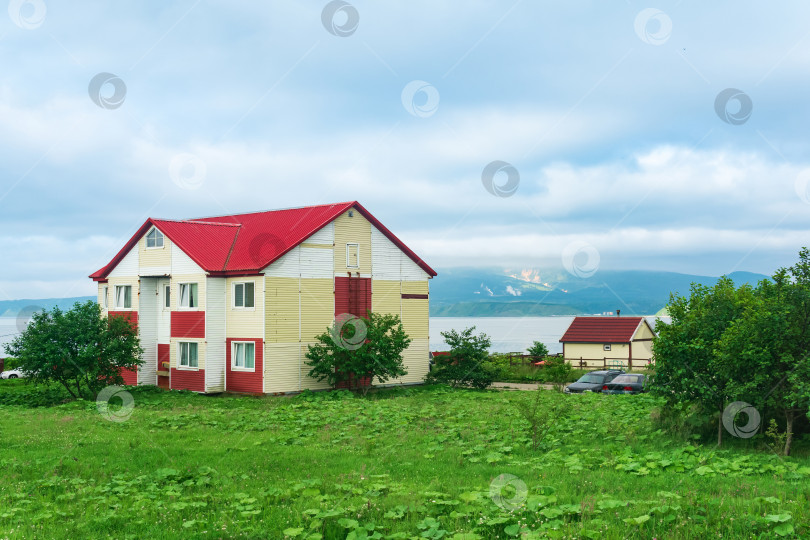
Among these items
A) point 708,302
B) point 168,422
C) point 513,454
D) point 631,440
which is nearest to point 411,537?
point 513,454

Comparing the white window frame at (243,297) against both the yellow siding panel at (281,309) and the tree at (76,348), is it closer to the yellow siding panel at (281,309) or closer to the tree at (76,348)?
the yellow siding panel at (281,309)

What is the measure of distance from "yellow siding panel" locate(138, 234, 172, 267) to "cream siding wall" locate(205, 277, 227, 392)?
379cm

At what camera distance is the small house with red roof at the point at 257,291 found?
35500 mm

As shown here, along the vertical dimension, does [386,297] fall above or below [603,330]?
above

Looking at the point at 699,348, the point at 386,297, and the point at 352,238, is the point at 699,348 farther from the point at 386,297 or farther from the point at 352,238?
the point at 386,297

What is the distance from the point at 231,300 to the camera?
120 feet

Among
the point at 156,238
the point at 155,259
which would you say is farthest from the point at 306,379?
the point at 156,238

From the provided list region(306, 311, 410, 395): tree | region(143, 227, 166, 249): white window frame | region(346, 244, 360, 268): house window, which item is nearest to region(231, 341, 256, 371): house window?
region(306, 311, 410, 395): tree

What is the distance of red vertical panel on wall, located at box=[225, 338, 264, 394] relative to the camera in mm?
34750

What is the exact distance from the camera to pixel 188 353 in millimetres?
37500

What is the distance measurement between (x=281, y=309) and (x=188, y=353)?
20.6ft

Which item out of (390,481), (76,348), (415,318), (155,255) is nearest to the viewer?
(390,481)

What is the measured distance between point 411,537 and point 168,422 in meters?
15.1

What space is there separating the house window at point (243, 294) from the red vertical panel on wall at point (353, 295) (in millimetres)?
4748
